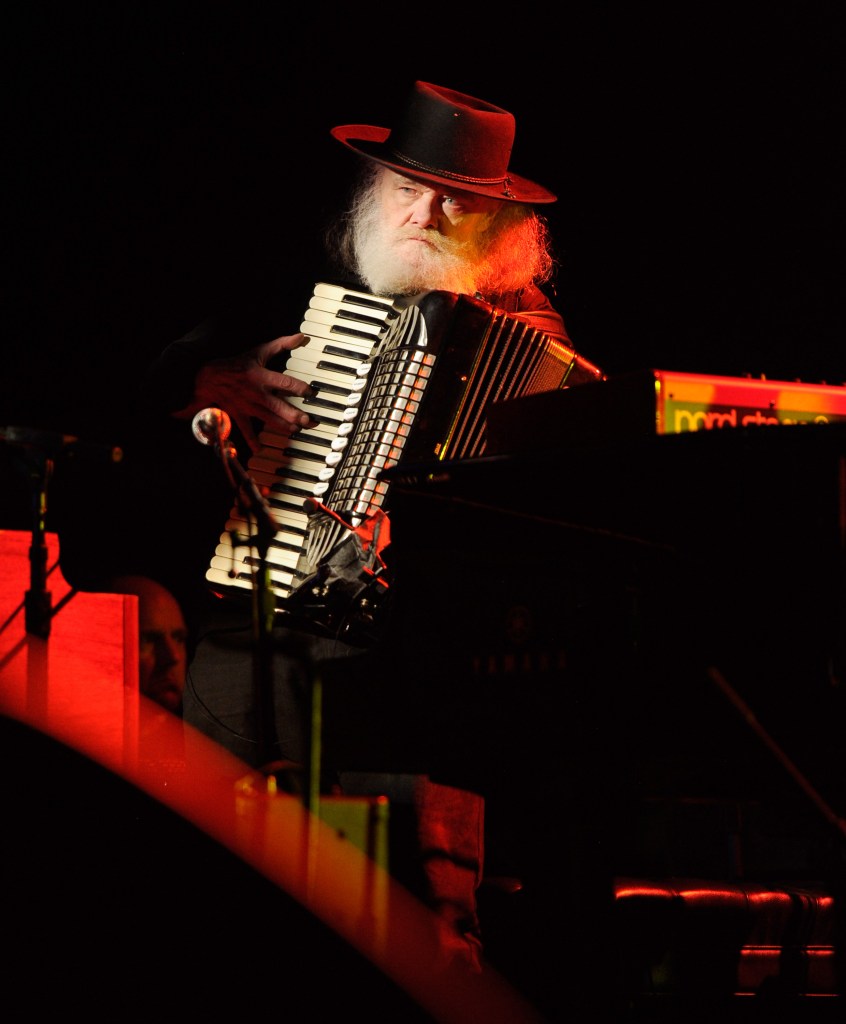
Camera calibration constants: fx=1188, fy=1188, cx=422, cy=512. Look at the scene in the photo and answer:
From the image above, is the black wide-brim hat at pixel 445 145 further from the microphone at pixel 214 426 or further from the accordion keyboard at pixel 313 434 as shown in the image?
the microphone at pixel 214 426

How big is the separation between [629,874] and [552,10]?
275cm

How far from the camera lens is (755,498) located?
172 centimetres

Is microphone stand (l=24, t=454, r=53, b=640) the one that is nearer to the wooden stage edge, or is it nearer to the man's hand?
the wooden stage edge

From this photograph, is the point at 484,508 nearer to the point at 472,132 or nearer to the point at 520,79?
the point at 472,132

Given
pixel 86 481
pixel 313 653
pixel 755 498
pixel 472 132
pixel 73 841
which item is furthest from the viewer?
pixel 472 132

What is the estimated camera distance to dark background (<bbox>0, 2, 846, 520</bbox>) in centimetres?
334

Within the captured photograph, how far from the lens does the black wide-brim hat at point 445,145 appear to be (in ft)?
10.5

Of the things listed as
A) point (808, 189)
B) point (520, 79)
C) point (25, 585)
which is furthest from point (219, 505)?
point (808, 189)

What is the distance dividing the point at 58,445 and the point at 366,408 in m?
0.91

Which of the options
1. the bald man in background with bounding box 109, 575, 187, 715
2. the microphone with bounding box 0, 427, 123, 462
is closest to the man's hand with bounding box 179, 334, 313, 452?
the bald man in background with bounding box 109, 575, 187, 715

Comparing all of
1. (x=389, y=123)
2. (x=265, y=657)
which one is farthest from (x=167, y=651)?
(x=389, y=123)

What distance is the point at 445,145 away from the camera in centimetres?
320

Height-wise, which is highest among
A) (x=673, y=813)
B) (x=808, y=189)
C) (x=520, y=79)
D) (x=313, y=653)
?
(x=520, y=79)

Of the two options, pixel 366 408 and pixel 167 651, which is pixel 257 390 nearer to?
pixel 366 408
